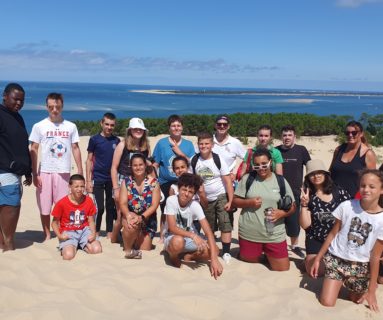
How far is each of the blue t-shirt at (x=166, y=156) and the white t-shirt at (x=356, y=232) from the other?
220cm

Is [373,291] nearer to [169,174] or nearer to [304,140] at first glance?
[169,174]

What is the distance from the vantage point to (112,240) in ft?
17.6

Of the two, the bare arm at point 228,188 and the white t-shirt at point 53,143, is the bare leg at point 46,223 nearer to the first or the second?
the white t-shirt at point 53,143

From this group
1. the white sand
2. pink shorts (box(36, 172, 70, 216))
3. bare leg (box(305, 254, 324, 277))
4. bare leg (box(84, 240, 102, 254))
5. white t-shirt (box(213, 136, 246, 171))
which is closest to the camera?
the white sand

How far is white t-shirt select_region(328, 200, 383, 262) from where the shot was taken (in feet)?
12.5

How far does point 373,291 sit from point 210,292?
1574 mm

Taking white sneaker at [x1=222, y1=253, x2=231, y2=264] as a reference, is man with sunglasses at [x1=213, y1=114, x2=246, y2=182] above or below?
above

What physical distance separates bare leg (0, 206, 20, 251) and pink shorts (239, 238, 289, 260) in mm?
2744

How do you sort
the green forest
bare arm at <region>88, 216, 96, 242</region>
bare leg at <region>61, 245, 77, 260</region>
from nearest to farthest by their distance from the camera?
bare leg at <region>61, 245, 77, 260</region>, bare arm at <region>88, 216, 96, 242</region>, the green forest

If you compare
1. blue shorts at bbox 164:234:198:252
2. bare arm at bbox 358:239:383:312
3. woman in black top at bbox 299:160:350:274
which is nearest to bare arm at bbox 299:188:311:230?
woman in black top at bbox 299:160:350:274

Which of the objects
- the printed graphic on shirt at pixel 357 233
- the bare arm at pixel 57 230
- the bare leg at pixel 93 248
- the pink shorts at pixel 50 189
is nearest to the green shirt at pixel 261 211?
the printed graphic on shirt at pixel 357 233

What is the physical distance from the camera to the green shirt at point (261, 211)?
471cm

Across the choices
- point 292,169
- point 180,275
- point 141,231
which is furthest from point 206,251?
point 292,169

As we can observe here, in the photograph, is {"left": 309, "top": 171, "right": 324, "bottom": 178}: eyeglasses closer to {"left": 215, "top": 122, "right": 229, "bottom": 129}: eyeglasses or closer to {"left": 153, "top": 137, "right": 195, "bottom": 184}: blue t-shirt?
{"left": 215, "top": 122, "right": 229, "bottom": 129}: eyeglasses
